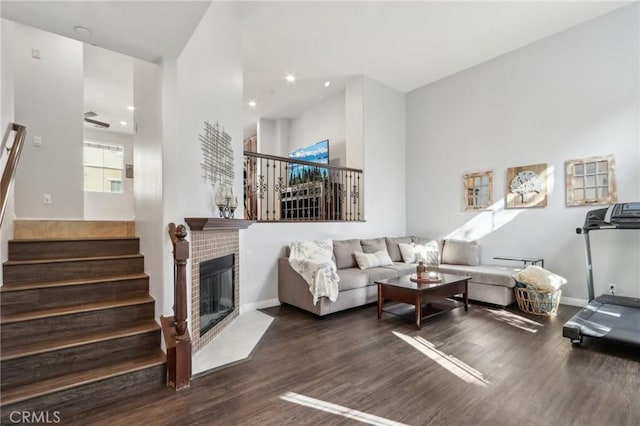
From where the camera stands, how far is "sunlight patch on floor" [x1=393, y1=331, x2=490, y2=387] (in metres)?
2.40

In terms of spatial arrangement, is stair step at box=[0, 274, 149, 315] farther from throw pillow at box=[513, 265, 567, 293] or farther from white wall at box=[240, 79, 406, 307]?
throw pillow at box=[513, 265, 567, 293]

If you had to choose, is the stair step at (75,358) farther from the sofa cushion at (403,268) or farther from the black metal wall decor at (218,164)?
the sofa cushion at (403,268)

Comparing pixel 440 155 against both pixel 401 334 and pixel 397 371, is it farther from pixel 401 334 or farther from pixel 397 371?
pixel 397 371

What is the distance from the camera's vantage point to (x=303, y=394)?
2.19m

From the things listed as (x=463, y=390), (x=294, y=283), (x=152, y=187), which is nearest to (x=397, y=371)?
(x=463, y=390)

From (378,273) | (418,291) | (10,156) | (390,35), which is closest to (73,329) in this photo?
(10,156)

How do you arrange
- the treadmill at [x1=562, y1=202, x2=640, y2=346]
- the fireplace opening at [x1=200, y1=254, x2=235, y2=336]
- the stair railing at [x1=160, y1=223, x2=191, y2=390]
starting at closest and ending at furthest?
the stair railing at [x1=160, y1=223, x2=191, y2=390], the treadmill at [x1=562, y1=202, x2=640, y2=346], the fireplace opening at [x1=200, y1=254, x2=235, y2=336]

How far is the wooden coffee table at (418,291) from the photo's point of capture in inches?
141

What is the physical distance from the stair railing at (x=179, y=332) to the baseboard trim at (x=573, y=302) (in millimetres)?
5209

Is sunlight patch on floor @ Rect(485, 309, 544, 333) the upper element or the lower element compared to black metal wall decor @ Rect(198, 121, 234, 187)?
lower

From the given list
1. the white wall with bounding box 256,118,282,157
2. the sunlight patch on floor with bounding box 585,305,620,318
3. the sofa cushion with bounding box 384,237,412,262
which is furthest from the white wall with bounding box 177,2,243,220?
the white wall with bounding box 256,118,282,157

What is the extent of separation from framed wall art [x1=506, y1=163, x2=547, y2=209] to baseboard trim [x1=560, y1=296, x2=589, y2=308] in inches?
56.8

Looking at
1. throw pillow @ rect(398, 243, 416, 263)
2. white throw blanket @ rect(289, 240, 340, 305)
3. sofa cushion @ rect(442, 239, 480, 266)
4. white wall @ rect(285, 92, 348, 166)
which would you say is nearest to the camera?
white throw blanket @ rect(289, 240, 340, 305)

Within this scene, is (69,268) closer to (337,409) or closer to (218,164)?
(218,164)
